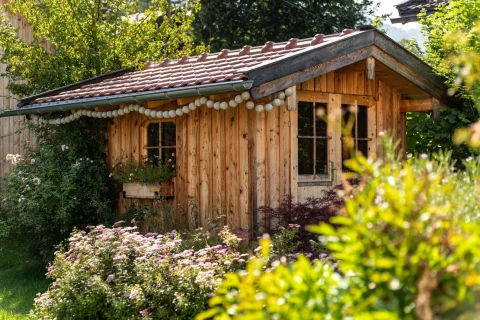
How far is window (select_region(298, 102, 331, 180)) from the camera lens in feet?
29.6

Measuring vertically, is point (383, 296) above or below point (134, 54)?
below

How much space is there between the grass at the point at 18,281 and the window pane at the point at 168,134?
7.85 ft

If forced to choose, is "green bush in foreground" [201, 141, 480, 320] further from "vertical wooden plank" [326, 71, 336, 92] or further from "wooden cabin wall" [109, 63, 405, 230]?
"vertical wooden plank" [326, 71, 336, 92]

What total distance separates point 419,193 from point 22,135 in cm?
1310

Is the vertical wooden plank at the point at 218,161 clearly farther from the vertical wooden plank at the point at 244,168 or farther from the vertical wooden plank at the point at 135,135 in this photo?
the vertical wooden plank at the point at 135,135

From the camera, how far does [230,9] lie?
74.6 ft

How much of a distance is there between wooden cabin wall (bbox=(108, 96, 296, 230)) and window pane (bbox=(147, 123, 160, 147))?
523 millimetres

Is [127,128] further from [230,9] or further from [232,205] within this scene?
[230,9]

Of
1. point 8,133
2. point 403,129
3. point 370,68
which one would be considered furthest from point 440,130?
point 8,133

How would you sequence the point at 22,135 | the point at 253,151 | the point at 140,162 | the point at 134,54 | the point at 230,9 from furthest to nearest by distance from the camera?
the point at 230,9
the point at 22,135
the point at 134,54
the point at 140,162
the point at 253,151

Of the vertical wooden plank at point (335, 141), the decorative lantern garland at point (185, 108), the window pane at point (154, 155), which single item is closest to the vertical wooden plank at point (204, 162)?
the decorative lantern garland at point (185, 108)

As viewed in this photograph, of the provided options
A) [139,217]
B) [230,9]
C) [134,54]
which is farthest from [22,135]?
[230,9]

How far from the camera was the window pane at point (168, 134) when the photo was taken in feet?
31.8

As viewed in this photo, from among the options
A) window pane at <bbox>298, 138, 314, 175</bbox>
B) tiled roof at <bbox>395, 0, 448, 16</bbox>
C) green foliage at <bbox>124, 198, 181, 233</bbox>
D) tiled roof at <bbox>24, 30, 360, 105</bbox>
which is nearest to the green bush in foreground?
tiled roof at <bbox>24, 30, 360, 105</bbox>
